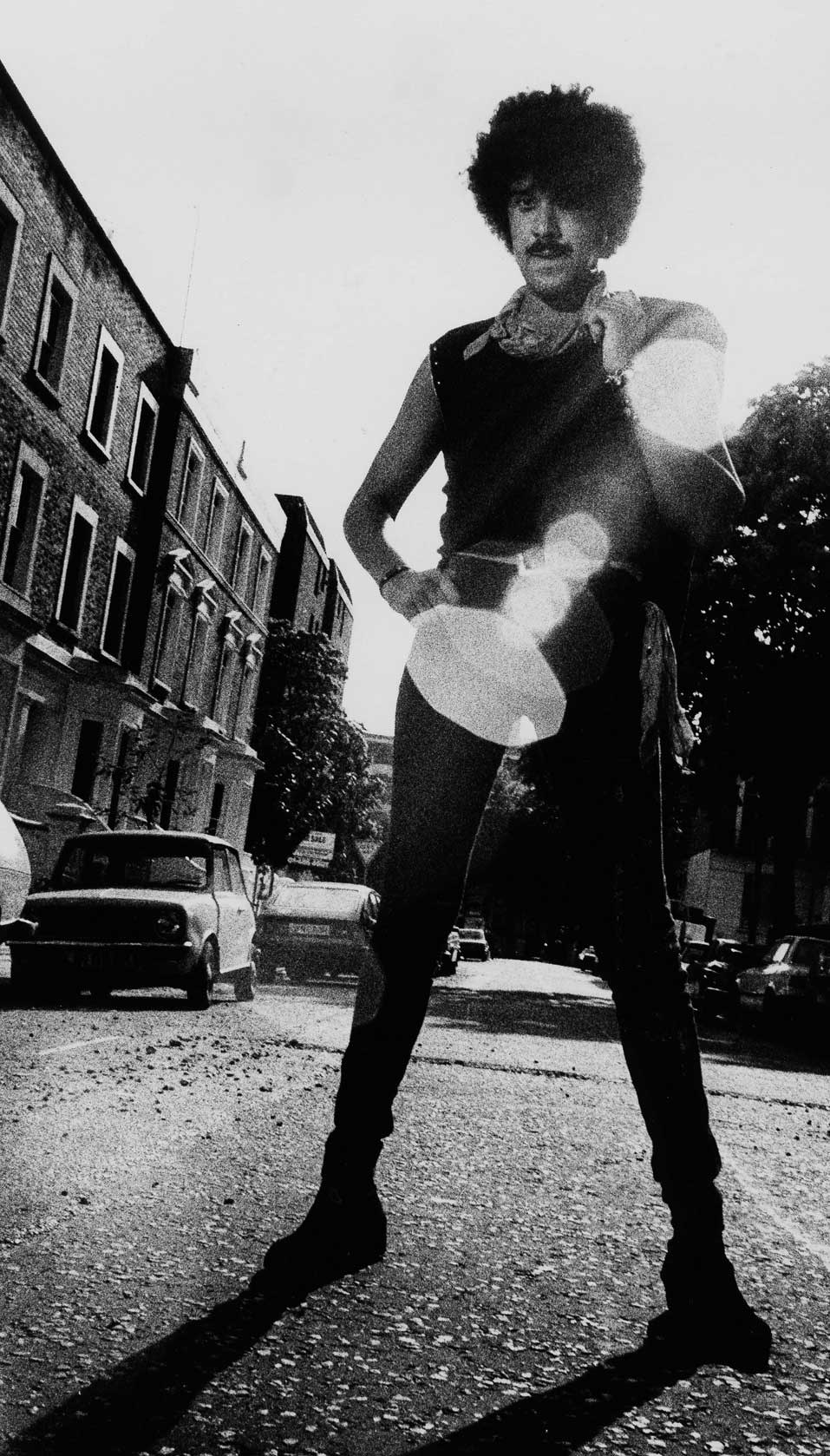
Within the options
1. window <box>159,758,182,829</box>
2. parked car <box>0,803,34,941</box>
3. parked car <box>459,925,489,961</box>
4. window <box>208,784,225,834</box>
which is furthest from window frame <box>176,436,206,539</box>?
parked car <box>459,925,489,961</box>

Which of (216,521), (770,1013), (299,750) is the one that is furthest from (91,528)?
(299,750)

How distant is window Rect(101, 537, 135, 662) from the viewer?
1075 inches

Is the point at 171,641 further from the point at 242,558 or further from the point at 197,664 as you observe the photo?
the point at 242,558

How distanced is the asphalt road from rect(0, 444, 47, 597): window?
55.8 feet

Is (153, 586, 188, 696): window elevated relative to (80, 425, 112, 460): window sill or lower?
lower

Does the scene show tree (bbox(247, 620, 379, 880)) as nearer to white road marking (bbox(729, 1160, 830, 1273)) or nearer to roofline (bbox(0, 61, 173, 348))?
roofline (bbox(0, 61, 173, 348))

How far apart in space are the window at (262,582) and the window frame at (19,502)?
18.1 m

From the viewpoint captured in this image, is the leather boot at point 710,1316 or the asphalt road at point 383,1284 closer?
the asphalt road at point 383,1284

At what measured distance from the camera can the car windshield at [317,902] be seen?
23.5m

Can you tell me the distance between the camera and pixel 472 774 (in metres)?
2.60

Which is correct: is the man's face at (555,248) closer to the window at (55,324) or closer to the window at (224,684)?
the window at (55,324)

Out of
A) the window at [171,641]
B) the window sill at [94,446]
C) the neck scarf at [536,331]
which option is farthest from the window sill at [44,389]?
the neck scarf at [536,331]

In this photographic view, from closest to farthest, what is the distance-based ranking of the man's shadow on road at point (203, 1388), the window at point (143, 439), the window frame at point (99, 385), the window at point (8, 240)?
the man's shadow on road at point (203, 1388)
the window at point (8, 240)
the window frame at point (99, 385)
the window at point (143, 439)

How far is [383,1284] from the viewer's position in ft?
8.39
